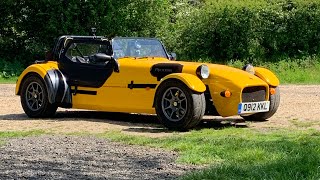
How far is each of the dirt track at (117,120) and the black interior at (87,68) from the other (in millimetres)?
667

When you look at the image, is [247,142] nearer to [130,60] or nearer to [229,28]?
[130,60]

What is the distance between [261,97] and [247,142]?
277cm

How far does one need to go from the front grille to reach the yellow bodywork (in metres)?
0.09

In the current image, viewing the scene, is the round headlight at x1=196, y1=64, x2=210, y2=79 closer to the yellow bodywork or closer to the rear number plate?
the yellow bodywork

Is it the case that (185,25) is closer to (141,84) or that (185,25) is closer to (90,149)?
(141,84)

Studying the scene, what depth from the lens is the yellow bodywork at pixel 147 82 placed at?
10648 mm

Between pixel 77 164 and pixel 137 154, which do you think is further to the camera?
pixel 137 154

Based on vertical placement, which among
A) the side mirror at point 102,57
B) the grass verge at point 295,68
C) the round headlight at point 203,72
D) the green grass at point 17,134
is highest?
the side mirror at point 102,57

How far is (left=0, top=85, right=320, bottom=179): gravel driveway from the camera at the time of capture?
6.86 m

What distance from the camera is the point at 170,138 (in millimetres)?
9406

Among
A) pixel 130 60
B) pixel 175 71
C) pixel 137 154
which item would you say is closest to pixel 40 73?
pixel 130 60

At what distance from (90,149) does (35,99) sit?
4507mm

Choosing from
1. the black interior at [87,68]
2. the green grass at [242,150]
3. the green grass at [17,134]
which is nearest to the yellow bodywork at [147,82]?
the black interior at [87,68]

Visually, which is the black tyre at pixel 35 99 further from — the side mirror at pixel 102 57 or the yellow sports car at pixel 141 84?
the side mirror at pixel 102 57
